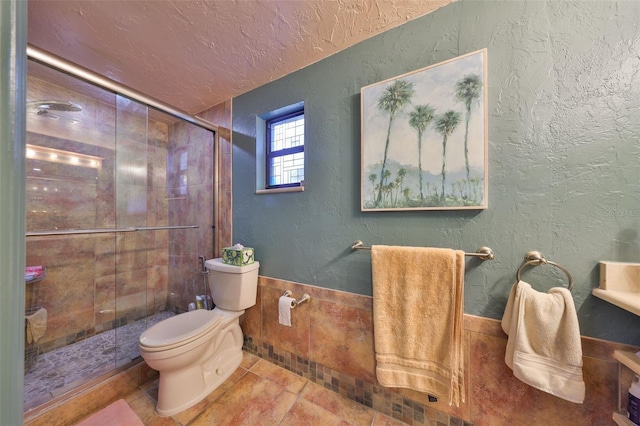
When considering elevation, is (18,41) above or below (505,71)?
below

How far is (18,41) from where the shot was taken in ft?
0.97

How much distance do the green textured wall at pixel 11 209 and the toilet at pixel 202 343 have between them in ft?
3.45

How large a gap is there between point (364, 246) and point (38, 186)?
235 cm

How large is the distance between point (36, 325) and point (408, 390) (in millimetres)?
2511

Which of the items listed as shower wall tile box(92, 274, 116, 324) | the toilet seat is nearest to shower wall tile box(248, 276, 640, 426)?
the toilet seat

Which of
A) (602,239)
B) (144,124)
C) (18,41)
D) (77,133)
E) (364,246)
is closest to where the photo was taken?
(18,41)

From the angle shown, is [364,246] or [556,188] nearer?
[556,188]

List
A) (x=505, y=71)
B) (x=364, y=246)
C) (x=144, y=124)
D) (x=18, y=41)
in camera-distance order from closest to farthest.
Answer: (x=18, y=41) → (x=505, y=71) → (x=364, y=246) → (x=144, y=124)

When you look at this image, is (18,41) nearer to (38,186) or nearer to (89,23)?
(89,23)

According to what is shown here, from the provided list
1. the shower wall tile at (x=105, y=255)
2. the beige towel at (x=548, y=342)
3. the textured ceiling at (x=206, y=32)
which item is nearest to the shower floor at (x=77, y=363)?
the shower wall tile at (x=105, y=255)

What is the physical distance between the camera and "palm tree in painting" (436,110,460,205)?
38.9 inches

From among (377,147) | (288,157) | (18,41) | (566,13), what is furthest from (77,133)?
(566,13)

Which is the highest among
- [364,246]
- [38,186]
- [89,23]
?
[89,23]

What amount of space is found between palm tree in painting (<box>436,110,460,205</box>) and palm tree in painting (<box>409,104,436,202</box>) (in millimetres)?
47
